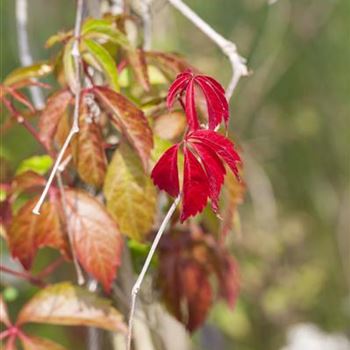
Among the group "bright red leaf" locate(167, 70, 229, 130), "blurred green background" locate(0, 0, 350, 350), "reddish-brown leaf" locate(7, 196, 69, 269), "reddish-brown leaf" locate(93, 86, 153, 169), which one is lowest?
"blurred green background" locate(0, 0, 350, 350)

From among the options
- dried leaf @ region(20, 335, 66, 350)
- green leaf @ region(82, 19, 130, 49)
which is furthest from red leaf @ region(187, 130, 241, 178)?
dried leaf @ region(20, 335, 66, 350)

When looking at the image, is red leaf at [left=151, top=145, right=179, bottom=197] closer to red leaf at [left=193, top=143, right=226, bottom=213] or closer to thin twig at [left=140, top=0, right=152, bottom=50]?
red leaf at [left=193, top=143, right=226, bottom=213]

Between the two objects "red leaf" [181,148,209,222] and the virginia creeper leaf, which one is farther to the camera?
the virginia creeper leaf

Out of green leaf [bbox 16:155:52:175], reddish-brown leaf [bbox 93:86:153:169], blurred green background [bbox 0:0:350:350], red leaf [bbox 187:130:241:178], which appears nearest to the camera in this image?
red leaf [bbox 187:130:241:178]

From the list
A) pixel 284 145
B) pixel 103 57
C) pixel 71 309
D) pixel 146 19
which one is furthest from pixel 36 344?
pixel 284 145

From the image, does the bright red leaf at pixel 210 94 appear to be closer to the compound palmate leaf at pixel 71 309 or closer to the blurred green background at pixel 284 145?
the compound palmate leaf at pixel 71 309

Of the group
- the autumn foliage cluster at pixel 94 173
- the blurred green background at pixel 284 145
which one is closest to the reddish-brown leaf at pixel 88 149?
the autumn foliage cluster at pixel 94 173

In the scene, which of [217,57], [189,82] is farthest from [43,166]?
[217,57]

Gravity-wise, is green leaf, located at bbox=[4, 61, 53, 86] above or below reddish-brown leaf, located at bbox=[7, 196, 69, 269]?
above
